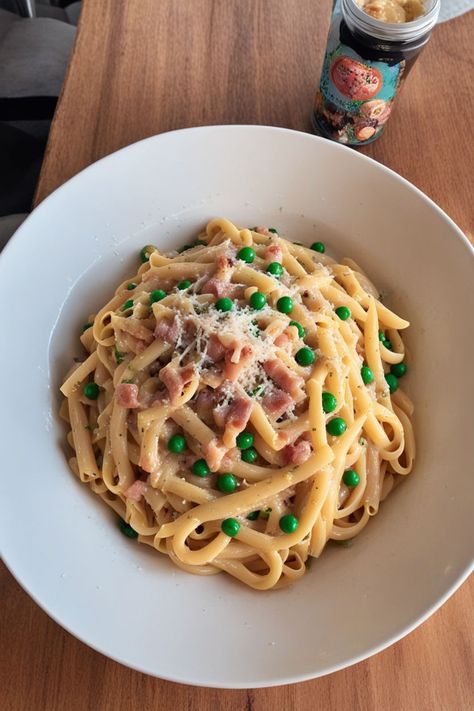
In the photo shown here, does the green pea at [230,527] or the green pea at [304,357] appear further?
the green pea at [304,357]

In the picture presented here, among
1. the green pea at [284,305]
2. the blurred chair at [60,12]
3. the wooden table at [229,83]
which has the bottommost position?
the green pea at [284,305]

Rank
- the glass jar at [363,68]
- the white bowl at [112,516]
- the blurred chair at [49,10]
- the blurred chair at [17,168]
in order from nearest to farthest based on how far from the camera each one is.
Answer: the white bowl at [112,516]
the glass jar at [363,68]
the blurred chair at [17,168]
the blurred chair at [49,10]

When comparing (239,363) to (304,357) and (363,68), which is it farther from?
(363,68)

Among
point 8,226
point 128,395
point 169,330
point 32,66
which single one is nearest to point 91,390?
point 128,395

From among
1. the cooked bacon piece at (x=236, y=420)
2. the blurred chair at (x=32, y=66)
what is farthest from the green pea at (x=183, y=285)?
the blurred chair at (x=32, y=66)

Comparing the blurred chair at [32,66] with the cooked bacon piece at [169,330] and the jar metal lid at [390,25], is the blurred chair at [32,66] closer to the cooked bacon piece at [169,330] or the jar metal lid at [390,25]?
the jar metal lid at [390,25]

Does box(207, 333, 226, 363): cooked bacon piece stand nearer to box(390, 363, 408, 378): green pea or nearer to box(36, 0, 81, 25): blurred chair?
box(390, 363, 408, 378): green pea

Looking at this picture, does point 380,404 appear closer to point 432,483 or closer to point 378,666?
point 432,483

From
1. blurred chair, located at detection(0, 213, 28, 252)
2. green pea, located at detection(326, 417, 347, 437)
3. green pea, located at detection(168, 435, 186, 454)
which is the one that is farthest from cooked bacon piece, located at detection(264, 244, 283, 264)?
blurred chair, located at detection(0, 213, 28, 252)
